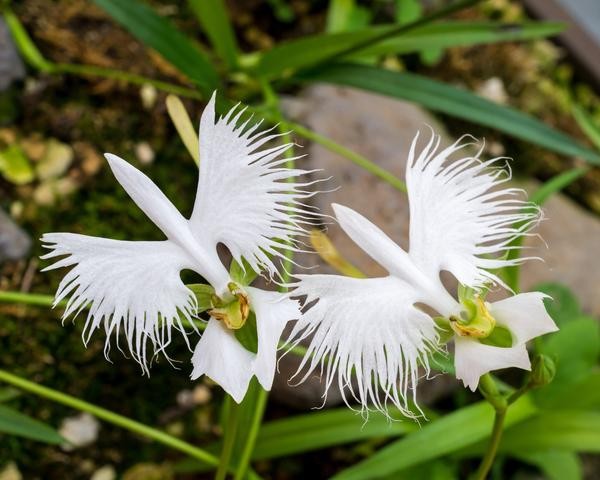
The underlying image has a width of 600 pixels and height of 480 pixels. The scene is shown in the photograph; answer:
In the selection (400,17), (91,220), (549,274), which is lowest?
(91,220)

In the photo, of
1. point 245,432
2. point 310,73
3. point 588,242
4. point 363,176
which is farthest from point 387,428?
point 588,242

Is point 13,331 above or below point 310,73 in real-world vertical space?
below

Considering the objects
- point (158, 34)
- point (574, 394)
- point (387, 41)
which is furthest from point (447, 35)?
point (574, 394)

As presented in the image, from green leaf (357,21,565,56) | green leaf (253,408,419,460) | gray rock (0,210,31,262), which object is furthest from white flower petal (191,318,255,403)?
green leaf (357,21,565,56)

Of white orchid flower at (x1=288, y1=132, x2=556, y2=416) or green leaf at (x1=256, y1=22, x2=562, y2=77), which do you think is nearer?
white orchid flower at (x1=288, y1=132, x2=556, y2=416)

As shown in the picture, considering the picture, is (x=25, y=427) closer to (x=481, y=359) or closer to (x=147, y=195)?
(x=147, y=195)

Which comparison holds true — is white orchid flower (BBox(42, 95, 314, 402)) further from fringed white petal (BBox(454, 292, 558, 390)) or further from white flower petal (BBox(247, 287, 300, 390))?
fringed white petal (BBox(454, 292, 558, 390))

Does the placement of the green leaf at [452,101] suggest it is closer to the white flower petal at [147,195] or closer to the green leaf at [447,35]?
the green leaf at [447,35]

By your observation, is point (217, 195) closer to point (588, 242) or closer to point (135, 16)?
point (135, 16)
